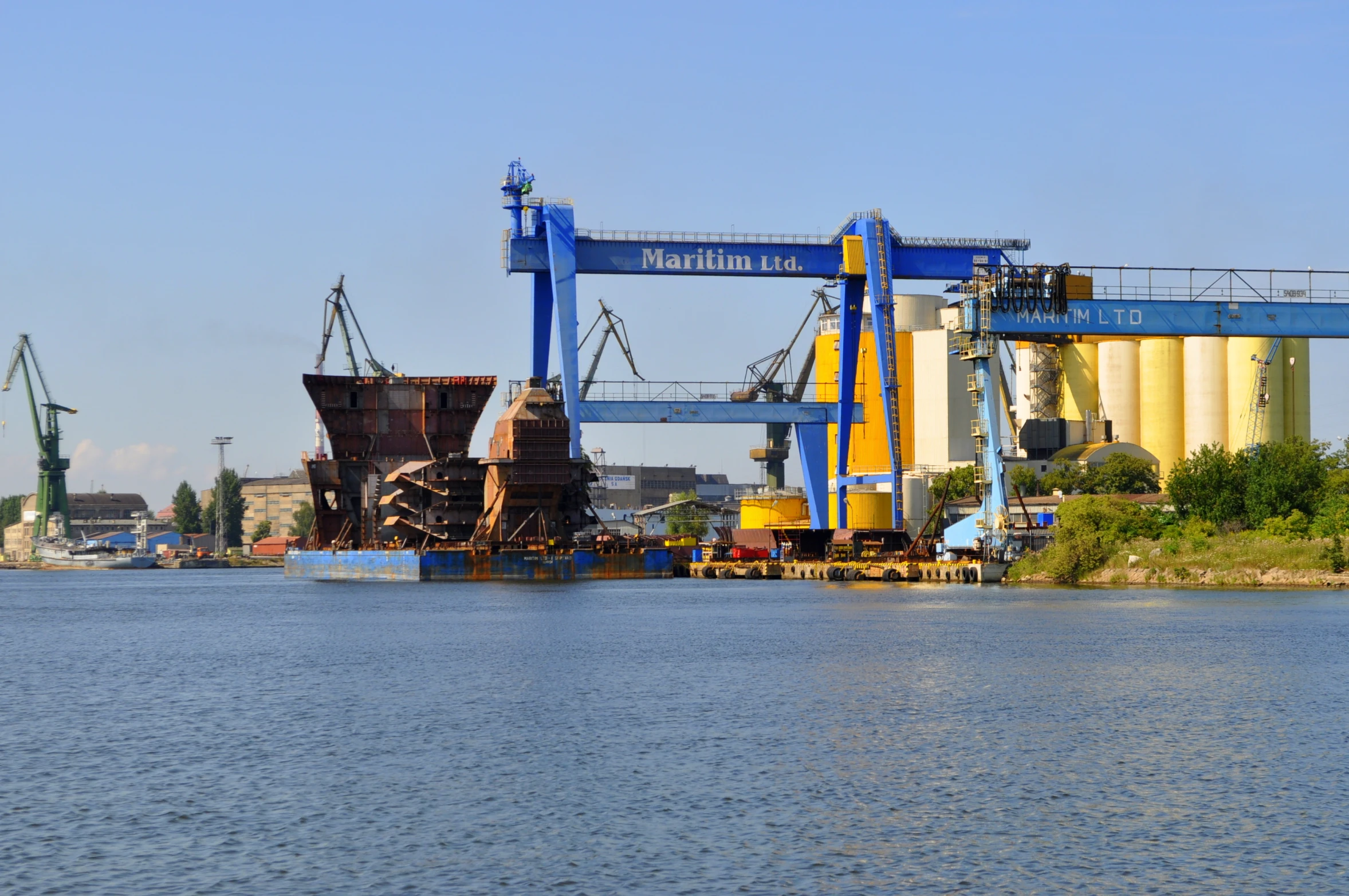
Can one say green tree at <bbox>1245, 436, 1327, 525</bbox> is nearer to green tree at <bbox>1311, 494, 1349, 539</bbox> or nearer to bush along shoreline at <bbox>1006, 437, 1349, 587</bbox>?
bush along shoreline at <bbox>1006, 437, 1349, 587</bbox>

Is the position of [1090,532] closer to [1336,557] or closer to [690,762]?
[1336,557]

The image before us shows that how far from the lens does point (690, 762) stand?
22.9 metres

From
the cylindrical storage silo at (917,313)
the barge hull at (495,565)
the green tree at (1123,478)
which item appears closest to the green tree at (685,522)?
the cylindrical storage silo at (917,313)

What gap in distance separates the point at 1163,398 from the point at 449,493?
56.8 m

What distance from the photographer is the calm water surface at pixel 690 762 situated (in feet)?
55.1

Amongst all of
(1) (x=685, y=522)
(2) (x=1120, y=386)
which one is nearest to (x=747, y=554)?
(2) (x=1120, y=386)

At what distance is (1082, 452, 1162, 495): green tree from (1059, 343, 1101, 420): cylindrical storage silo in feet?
37.9

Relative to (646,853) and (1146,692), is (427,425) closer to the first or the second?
(1146,692)

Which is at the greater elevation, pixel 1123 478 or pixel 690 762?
pixel 1123 478

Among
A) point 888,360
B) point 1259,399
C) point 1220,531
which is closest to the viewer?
point 1220,531

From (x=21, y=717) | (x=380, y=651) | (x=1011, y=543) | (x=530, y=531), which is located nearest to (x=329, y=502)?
(x=530, y=531)

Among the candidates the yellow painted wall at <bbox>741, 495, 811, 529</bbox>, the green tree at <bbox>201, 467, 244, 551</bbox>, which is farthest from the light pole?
the yellow painted wall at <bbox>741, 495, 811, 529</bbox>

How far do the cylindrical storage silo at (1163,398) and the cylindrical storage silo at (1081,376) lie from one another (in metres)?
3.72

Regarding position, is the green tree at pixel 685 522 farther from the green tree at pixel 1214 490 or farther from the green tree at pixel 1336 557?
the green tree at pixel 1336 557
